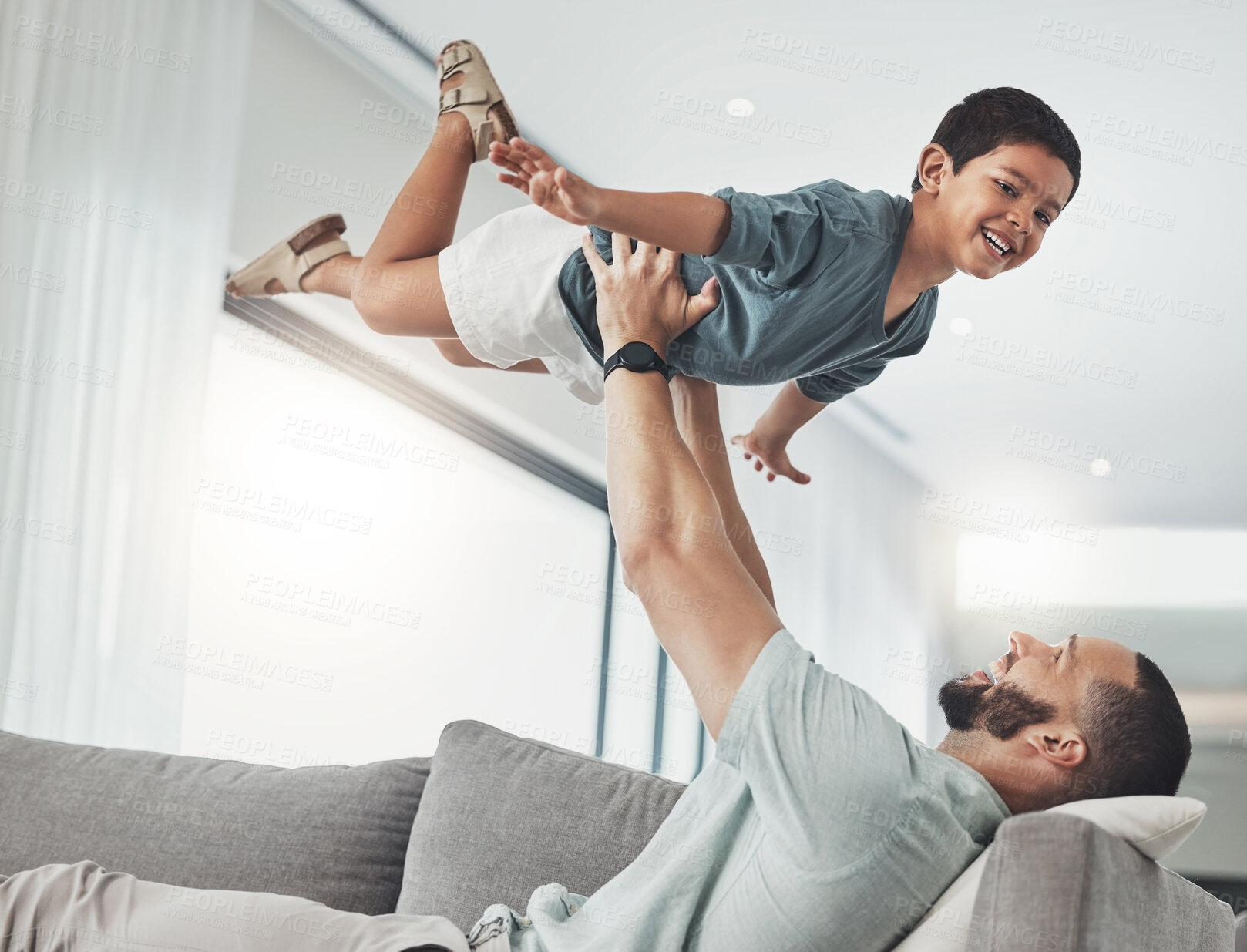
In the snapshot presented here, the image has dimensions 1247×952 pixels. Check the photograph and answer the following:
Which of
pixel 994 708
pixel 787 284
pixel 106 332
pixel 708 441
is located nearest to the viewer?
pixel 994 708

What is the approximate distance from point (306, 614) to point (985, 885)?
7.51ft

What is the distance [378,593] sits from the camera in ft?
9.55

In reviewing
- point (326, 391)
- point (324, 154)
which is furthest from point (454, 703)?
point (324, 154)

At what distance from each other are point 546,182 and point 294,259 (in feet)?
2.80

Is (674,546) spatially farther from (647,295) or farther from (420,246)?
(420,246)

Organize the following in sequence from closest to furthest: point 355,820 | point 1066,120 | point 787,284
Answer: point 787,284 < point 355,820 < point 1066,120

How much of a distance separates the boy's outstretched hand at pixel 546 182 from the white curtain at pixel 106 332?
70.1 inches

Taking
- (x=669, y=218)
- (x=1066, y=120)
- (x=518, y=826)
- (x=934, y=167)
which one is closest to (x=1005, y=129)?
(x=934, y=167)

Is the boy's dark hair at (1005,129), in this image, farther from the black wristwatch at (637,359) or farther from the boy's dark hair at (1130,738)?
the boy's dark hair at (1130,738)

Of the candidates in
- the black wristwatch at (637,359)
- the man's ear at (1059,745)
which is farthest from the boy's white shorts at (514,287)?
the man's ear at (1059,745)

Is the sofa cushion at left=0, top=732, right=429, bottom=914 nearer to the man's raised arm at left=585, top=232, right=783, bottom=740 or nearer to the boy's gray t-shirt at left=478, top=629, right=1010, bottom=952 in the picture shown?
the boy's gray t-shirt at left=478, top=629, right=1010, bottom=952

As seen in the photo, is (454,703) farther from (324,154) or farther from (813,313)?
(813,313)

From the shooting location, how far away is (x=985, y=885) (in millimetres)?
788

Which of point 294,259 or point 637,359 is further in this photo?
point 294,259
